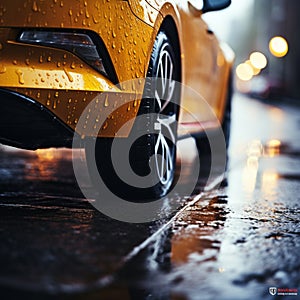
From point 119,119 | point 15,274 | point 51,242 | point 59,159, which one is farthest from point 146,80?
point 59,159

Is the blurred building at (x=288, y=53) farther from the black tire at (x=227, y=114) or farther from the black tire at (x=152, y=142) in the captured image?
the black tire at (x=152, y=142)

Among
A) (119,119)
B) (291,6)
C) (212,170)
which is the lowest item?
(212,170)

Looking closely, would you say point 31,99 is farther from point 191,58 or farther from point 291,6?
point 291,6

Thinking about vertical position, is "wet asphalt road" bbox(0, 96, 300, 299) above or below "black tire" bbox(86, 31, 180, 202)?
below

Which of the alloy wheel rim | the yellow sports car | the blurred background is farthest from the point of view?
the blurred background

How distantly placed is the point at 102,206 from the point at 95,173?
295mm

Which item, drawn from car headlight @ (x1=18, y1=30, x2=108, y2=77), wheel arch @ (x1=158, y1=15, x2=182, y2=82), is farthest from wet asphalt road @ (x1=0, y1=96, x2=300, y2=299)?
wheel arch @ (x1=158, y1=15, x2=182, y2=82)

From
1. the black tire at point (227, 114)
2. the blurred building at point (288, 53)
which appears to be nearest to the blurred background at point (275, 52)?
the blurred building at point (288, 53)

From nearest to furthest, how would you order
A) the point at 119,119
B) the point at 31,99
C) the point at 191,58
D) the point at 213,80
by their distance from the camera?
the point at 31,99 < the point at 119,119 < the point at 191,58 < the point at 213,80

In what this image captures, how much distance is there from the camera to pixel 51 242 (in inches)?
128

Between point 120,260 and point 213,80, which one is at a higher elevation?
point 213,80

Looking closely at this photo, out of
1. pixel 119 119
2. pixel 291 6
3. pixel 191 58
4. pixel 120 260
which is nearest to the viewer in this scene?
pixel 120 260

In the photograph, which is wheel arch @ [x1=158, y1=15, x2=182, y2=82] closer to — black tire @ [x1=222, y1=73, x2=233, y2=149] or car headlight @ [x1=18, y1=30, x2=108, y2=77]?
car headlight @ [x1=18, y1=30, x2=108, y2=77]

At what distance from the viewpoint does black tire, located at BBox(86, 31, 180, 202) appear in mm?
4172
